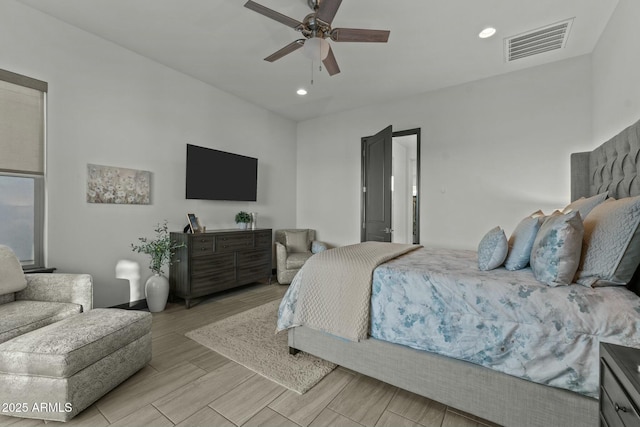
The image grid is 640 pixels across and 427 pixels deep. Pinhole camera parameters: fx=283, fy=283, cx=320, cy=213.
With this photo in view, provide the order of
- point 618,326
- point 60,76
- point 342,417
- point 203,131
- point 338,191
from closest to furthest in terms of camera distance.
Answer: point 618,326
point 342,417
point 60,76
point 203,131
point 338,191

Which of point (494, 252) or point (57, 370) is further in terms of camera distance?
point (494, 252)

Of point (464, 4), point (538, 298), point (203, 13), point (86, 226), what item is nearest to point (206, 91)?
point (203, 13)

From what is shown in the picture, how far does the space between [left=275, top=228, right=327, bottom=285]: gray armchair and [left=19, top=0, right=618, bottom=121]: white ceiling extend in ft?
7.57

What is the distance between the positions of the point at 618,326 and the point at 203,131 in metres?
4.26

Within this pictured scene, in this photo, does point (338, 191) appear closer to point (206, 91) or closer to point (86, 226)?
point (206, 91)

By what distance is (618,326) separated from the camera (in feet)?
3.86

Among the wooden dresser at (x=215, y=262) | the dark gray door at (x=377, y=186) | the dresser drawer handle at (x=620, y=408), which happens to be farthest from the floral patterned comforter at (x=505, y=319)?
the wooden dresser at (x=215, y=262)

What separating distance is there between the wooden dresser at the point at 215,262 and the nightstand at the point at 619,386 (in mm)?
3417

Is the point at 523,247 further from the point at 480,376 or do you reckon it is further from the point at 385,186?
the point at 385,186

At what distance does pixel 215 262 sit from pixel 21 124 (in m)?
2.19

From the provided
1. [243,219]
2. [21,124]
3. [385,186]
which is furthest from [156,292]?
[385,186]

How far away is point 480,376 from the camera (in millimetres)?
1477

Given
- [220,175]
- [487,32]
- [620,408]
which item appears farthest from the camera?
[220,175]

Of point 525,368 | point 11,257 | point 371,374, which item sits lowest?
point 371,374
